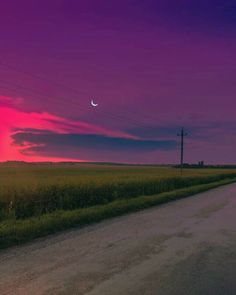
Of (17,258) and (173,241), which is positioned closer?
(17,258)

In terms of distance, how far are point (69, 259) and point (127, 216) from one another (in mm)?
8747

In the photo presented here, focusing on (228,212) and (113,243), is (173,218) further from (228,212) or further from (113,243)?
(113,243)

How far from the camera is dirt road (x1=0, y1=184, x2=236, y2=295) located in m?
6.97

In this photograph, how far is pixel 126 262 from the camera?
28.7ft

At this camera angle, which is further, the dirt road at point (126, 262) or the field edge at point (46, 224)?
the field edge at point (46, 224)

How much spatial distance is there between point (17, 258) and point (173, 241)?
397 cm

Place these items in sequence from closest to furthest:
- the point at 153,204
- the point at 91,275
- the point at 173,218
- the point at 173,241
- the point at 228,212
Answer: the point at 91,275, the point at 173,241, the point at 173,218, the point at 228,212, the point at 153,204

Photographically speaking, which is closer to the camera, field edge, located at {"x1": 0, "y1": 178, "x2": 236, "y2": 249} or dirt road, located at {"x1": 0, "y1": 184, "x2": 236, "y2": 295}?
dirt road, located at {"x1": 0, "y1": 184, "x2": 236, "y2": 295}

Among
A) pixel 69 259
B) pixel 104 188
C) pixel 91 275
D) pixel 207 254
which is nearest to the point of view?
pixel 91 275

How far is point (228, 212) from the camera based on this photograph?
18.9 meters

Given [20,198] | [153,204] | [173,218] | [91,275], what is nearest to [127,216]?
[173,218]

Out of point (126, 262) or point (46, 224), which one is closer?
point (126, 262)

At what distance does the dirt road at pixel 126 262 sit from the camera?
22.9ft

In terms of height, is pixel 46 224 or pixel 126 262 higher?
pixel 46 224
